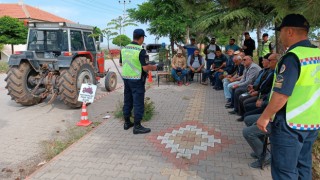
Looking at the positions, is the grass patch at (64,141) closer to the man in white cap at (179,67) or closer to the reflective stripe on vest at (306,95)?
the reflective stripe on vest at (306,95)

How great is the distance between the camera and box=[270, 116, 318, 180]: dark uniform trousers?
2232 mm

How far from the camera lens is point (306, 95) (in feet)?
7.13

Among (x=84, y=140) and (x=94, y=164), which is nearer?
(x=94, y=164)

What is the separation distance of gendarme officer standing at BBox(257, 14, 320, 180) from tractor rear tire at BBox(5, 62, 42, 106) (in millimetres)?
6319

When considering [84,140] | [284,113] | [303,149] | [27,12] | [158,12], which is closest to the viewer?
[284,113]

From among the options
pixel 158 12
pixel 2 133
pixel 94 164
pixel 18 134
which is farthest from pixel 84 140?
pixel 158 12

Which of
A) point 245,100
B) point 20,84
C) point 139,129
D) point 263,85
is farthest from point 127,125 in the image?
point 20,84

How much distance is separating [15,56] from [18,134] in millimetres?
2735

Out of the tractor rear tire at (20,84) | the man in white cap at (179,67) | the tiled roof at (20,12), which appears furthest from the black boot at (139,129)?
the tiled roof at (20,12)

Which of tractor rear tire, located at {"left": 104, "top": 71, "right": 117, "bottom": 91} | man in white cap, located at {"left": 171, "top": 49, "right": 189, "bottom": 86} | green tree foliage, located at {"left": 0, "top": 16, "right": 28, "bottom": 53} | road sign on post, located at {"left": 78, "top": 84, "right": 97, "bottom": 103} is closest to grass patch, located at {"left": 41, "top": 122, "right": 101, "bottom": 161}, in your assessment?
road sign on post, located at {"left": 78, "top": 84, "right": 97, "bottom": 103}

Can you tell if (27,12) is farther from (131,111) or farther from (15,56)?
(131,111)

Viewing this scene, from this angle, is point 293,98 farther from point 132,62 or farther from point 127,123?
point 127,123

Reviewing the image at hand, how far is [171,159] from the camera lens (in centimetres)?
387

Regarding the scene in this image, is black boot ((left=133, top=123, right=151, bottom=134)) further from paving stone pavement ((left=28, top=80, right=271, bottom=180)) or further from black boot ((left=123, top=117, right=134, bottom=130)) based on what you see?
black boot ((left=123, top=117, right=134, bottom=130))
